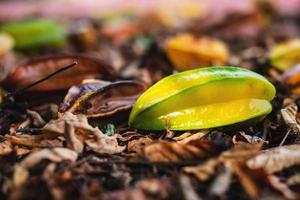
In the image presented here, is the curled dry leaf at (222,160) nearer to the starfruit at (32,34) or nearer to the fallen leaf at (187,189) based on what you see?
the fallen leaf at (187,189)

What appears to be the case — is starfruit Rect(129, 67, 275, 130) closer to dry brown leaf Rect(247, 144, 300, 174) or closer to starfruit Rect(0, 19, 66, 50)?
dry brown leaf Rect(247, 144, 300, 174)

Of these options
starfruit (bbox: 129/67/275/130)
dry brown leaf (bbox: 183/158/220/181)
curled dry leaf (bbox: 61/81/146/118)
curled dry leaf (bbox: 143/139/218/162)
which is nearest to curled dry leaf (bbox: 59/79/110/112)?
curled dry leaf (bbox: 61/81/146/118)

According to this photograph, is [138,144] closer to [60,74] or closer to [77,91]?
[77,91]

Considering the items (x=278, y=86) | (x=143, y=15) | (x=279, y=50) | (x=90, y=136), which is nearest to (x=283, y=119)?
(x=278, y=86)

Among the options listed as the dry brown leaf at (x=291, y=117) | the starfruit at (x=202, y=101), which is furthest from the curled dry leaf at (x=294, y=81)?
the starfruit at (x=202, y=101)

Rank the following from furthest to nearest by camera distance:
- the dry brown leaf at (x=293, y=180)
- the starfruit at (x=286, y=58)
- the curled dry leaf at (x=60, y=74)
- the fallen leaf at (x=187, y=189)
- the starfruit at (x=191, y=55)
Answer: the starfruit at (x=191, y=55)
the starfruit at (x=286, y=58)
the curled dry leaf at (x=60, y=74)
the dry brown leaf at (x=293, y=180)
the fallen leaf at (x=187, y=189)
